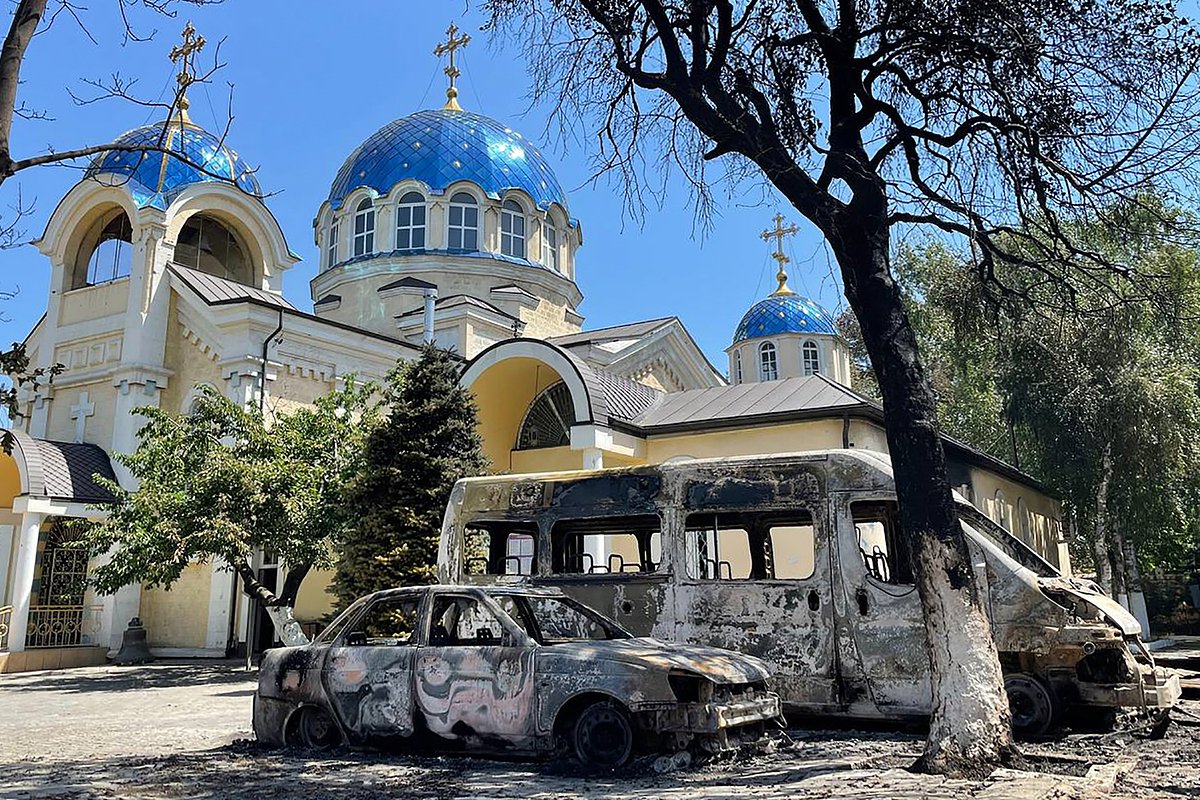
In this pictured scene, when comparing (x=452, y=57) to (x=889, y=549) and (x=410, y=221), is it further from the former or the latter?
(x=889, y=549)

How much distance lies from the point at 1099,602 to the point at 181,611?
18420 mm

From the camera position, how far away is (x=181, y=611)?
2089 centimetres

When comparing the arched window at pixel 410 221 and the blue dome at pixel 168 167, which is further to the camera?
the arched window at pixel 410 221

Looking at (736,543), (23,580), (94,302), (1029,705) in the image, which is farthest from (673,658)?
(94,302)

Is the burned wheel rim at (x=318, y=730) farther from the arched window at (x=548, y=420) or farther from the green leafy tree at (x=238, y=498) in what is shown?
the arched window at (x=548, y=420)

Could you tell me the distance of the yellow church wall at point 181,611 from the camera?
20594 mm

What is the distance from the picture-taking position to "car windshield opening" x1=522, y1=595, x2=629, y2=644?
8.27 m

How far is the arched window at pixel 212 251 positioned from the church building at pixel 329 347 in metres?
Result: 0.05

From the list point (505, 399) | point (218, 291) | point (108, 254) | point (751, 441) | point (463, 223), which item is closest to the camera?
point (751, 441)

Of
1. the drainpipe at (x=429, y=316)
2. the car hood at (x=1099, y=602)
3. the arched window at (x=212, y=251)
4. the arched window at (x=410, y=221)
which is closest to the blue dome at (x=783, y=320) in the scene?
the arched window at (x=410, y=221)

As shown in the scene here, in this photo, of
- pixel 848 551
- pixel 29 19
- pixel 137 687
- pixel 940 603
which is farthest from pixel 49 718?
pixel 940 603

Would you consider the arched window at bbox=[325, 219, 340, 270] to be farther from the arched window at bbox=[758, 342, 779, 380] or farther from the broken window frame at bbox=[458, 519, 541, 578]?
the broken window frame at bbox=[458, 519, 541, 578]

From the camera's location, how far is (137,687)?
15078 mm

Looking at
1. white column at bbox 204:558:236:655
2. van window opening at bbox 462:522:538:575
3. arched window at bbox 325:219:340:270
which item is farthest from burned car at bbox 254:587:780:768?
arched window at bbox 325:219:340:270
